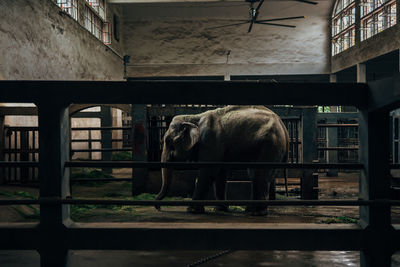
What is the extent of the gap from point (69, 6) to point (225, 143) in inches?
389

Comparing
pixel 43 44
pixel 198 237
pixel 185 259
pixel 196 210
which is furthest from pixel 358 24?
pixel 198 237

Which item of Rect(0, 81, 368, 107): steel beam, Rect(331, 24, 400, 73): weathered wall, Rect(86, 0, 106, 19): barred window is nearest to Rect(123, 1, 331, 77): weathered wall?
Rect(331, 24, 400, 73): weathered wall

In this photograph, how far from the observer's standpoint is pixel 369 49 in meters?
16.8

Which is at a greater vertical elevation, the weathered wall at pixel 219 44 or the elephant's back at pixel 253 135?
the weathered wall at pixel 219 44

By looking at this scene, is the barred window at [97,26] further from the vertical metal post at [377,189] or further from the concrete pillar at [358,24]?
the vertical metal post at [377,189]

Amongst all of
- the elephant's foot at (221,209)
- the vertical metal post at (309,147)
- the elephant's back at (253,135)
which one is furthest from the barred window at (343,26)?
the elephant's foot at (221,209)

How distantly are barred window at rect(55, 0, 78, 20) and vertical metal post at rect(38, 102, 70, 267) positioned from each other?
460 inches

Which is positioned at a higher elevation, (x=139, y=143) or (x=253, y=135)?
(x=253, y=135)

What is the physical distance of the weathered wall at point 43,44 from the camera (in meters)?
9.38

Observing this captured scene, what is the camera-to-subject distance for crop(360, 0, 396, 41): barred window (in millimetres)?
15508

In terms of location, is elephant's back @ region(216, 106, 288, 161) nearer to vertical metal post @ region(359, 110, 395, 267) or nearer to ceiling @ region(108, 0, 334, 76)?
vertical metal post @ region(359, 110, 395, 267)

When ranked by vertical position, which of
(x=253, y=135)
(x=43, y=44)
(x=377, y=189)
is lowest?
(x=377, y=189)

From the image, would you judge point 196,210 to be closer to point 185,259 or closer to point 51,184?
point 185,259

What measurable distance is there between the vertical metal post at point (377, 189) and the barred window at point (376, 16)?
1475cm
